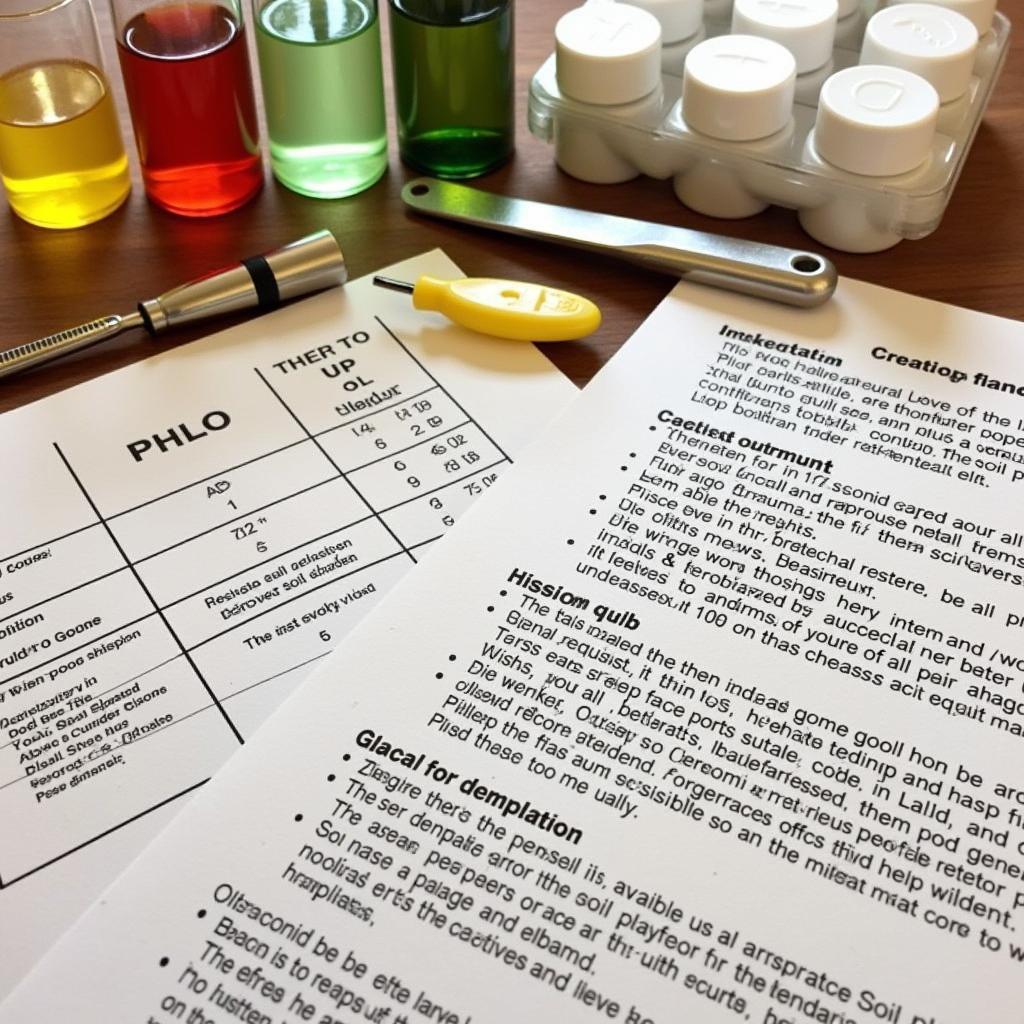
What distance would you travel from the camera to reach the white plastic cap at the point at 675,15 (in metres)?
0.66

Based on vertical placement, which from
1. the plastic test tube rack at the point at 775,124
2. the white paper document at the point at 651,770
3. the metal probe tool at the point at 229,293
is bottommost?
the white paper document at the point at 651,770

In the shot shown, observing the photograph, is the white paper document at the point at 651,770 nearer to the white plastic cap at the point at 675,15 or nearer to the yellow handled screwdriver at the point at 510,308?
the yellow handled screwdriver at the point at 510,308

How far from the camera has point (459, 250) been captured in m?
0.64

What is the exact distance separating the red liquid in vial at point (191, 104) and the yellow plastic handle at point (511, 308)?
0.45 ft

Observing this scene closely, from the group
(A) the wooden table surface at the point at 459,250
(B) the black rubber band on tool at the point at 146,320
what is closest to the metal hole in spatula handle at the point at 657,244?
(A) the wooden table surface at the point at 459,250

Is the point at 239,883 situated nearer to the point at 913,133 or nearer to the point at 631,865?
the point at 631,865

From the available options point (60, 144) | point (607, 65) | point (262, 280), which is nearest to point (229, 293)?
point (262, 280)

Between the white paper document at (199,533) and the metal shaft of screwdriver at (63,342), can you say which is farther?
the metal shaft of screwdriver at (63,342)

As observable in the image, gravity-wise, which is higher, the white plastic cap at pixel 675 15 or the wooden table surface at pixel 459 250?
the white plastic cap at pixel 675 15

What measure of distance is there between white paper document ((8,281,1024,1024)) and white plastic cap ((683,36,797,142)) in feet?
0.51

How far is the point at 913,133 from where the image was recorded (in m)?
0.59

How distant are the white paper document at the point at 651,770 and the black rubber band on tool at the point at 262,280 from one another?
0.16 metres

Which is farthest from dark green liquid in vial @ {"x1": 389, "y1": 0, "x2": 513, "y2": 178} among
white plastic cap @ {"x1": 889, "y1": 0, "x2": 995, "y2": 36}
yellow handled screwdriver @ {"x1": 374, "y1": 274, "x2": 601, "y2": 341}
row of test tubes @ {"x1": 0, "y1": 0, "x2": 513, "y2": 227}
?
white plastic cap @ {"x1": 889, "y1": 0, "x2": 995, "y2": 36}

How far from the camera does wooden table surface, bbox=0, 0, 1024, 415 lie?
0.60 m
